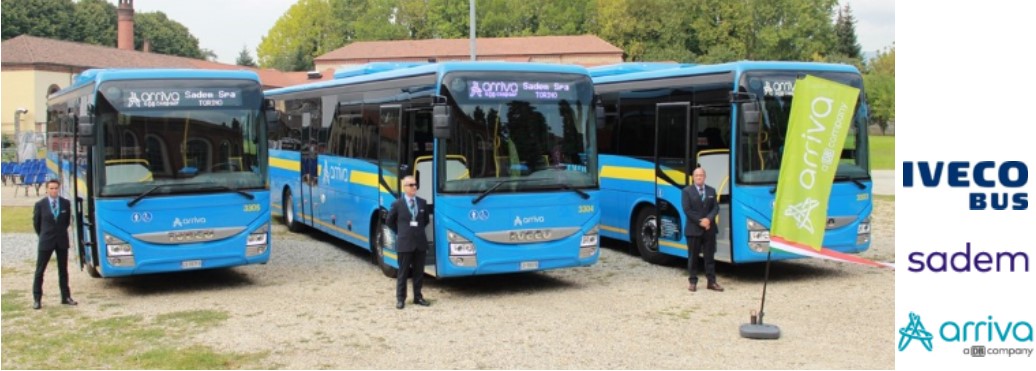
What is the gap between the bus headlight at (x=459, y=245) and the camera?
12.8 m

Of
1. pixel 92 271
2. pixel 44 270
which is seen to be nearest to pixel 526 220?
pixel 44 270

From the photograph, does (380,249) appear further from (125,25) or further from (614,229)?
(125,25)

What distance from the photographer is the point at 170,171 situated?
13.0m

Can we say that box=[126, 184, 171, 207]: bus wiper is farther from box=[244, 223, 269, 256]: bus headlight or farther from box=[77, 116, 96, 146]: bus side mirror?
box=[244, 223, 269, 256]: bus headlight

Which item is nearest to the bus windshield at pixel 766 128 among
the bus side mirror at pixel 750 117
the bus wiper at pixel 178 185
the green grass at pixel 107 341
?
the bus side mirror at pixel 750 117

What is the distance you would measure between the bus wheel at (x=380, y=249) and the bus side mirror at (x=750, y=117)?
5.15 metres

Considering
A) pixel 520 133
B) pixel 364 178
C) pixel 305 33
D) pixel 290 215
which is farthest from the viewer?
pixel 305 33

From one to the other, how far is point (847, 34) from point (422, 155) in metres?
110

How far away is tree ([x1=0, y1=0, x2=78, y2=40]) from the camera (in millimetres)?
86688

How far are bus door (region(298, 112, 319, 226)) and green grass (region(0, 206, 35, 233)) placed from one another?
20.8 feet

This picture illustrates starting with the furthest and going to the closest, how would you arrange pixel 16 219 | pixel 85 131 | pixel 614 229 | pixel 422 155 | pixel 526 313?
pixel 16 219
pixel 614 229
pixel 422 155
pixel 85 131
pixel 526 313

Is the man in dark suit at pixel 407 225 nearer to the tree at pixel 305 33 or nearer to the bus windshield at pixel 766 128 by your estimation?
the bus windshield at pixel 766 128
